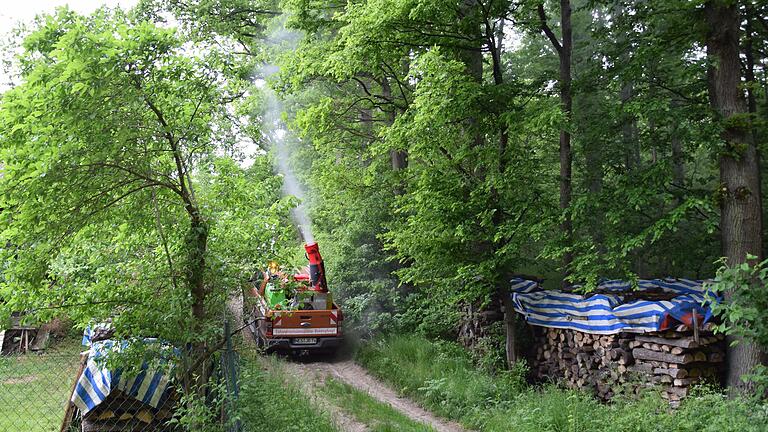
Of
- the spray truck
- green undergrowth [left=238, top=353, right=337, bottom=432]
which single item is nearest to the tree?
green undergrowth [left=238, top=353, right=337, bottom=432]

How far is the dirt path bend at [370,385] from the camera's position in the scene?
31.2 ft

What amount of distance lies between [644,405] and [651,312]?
1.48 metres

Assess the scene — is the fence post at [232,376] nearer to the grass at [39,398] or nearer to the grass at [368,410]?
the grass at [39,398]

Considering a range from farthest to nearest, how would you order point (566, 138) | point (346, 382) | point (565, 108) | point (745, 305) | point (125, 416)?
point (346, 382) < point (566, 138) < point (565, 108) < point (125, 416) < point (745, 305)

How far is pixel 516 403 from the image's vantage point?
9180 mm

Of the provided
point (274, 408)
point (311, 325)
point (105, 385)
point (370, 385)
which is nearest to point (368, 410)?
point (370, 385)

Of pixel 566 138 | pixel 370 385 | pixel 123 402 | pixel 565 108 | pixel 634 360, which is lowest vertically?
pixel 370 385

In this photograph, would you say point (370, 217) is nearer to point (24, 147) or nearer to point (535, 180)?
point (535, 180)

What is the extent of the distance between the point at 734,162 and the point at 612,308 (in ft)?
9.15

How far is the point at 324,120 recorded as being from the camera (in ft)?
41.5

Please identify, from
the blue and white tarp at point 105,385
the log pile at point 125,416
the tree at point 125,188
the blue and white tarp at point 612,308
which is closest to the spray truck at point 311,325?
the blue and white tarp at point 612,308

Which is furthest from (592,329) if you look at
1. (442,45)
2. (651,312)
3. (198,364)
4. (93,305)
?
(93,305)

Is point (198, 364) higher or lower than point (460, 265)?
lower

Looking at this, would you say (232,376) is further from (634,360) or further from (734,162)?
(734,162)
